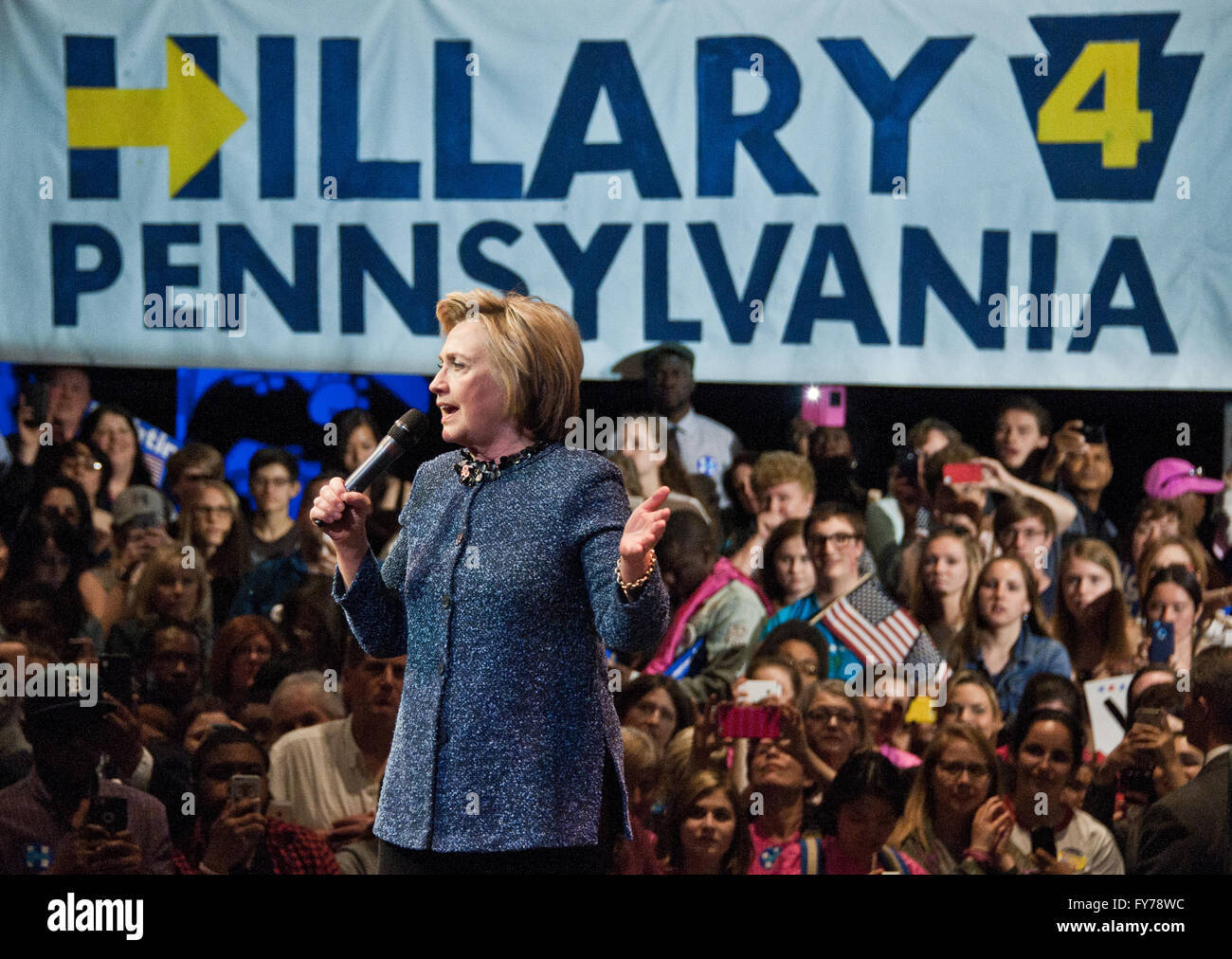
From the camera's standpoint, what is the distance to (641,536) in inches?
75.9

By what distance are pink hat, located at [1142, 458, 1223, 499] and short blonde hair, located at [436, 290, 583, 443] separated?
2.75m

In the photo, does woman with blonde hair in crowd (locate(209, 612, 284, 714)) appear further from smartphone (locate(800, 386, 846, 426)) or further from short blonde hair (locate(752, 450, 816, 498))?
smartphone (locate(800, 386, 846, 426))

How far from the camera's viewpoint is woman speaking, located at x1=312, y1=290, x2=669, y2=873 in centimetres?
205

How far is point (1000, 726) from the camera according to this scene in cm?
427

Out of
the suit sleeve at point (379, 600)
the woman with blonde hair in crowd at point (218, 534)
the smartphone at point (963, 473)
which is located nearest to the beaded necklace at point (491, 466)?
the suit sleeve at point (379, 600)

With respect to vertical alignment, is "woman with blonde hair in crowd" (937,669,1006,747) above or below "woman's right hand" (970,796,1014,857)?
above

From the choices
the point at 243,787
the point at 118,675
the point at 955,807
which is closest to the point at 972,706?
the point at 955,807

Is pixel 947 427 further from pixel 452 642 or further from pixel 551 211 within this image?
pixel 452 642

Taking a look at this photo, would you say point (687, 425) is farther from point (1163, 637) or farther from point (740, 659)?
point (1163, 637)

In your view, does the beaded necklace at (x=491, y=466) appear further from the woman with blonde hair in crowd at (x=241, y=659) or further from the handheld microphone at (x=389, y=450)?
the woman with blonde hair in crowd at (x=241, y=659)

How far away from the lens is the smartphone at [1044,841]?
4246 millimetres

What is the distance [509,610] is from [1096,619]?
9.26 ft

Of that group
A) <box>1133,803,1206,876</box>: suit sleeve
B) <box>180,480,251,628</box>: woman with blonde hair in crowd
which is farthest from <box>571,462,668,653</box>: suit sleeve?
<box>1133,803,1206,876</box>: suit sleeve

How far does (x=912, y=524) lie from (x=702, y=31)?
171 centimetres
